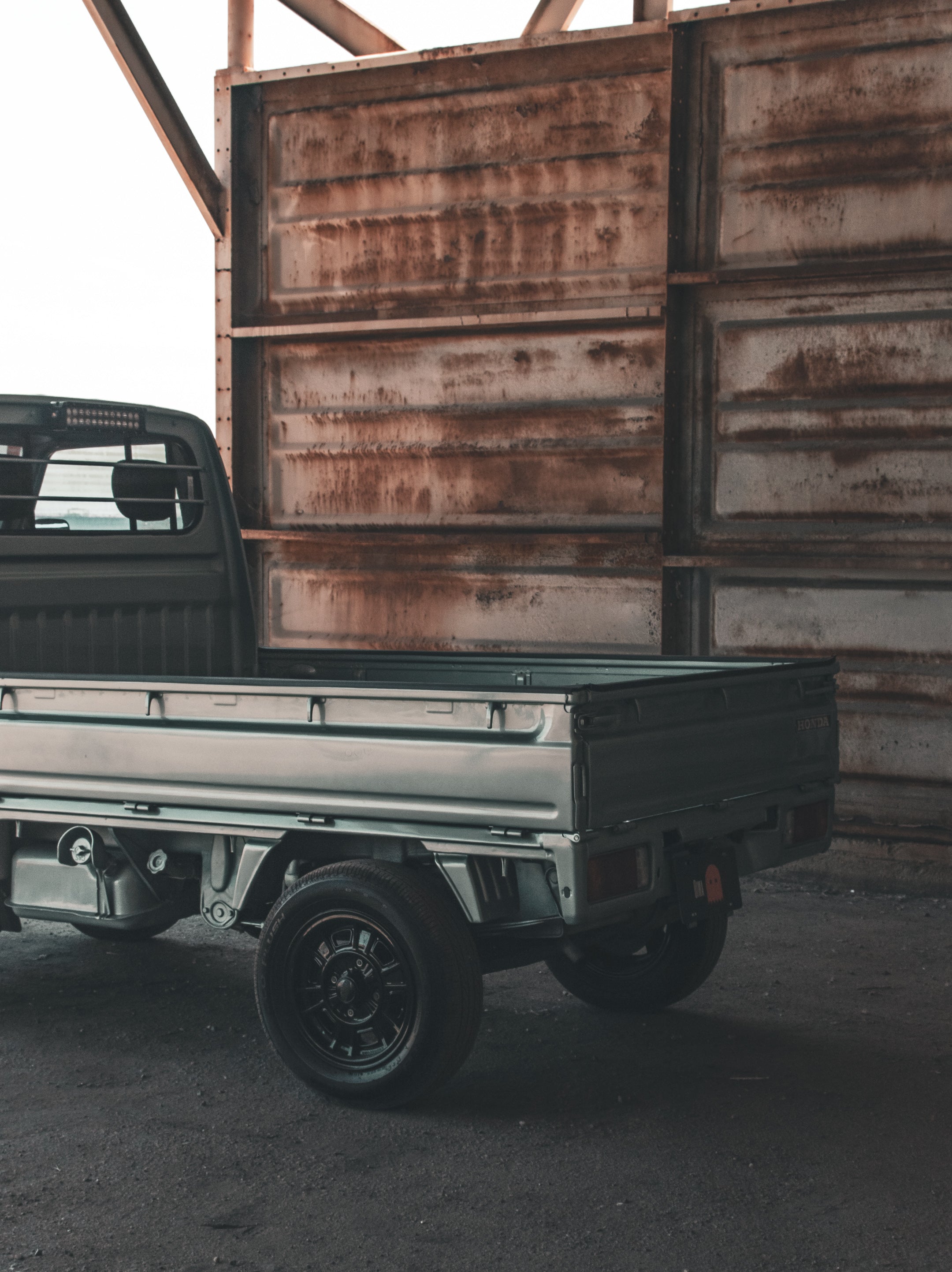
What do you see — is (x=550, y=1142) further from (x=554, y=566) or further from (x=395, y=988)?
(x=554, y=566)

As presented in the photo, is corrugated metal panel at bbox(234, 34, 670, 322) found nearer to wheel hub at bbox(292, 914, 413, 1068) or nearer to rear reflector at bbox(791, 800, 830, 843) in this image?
rear reflector at bbox(791, 800, 830, 843)

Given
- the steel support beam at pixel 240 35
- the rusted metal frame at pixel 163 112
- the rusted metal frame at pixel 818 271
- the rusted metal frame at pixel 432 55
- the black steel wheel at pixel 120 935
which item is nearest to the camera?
the black steel wheel at pixel 120 935

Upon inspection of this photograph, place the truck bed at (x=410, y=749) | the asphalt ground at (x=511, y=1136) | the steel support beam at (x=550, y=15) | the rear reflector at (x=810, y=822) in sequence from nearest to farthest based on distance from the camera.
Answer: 1. the asphalt ground at (x=511, y=1136)
2. the truck bed at (x=410, y=749)
3. the rear reflector at (x=810, y=822)
4. the steel support beam at (x=550, y=15)

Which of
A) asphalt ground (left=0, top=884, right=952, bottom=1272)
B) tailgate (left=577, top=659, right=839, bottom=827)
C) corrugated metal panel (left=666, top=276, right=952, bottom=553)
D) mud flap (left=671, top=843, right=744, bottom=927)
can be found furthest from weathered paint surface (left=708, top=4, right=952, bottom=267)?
mud flap (left=671, top=843, right=744, bottom=927)

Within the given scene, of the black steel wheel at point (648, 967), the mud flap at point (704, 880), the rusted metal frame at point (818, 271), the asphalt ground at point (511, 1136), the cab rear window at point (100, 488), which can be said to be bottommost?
the asphalt ground at point (511, 1136)

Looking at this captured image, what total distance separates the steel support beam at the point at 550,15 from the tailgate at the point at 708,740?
555 cm

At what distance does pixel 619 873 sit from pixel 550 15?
6.68m

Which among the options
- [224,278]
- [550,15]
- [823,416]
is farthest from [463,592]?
[550,15]

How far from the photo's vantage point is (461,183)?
26.3ft

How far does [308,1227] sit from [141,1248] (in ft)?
1.27

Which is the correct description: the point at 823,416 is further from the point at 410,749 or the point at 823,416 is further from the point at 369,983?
the point at 369,983

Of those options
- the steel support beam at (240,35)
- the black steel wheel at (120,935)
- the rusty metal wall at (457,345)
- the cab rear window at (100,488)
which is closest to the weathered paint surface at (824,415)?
the rusty metal wall at (457,345)

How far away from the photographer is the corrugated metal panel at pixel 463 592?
25.1 ft

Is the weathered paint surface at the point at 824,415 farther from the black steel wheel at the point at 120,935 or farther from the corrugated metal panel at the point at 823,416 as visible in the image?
the black steel wheel at the point at 120,935
